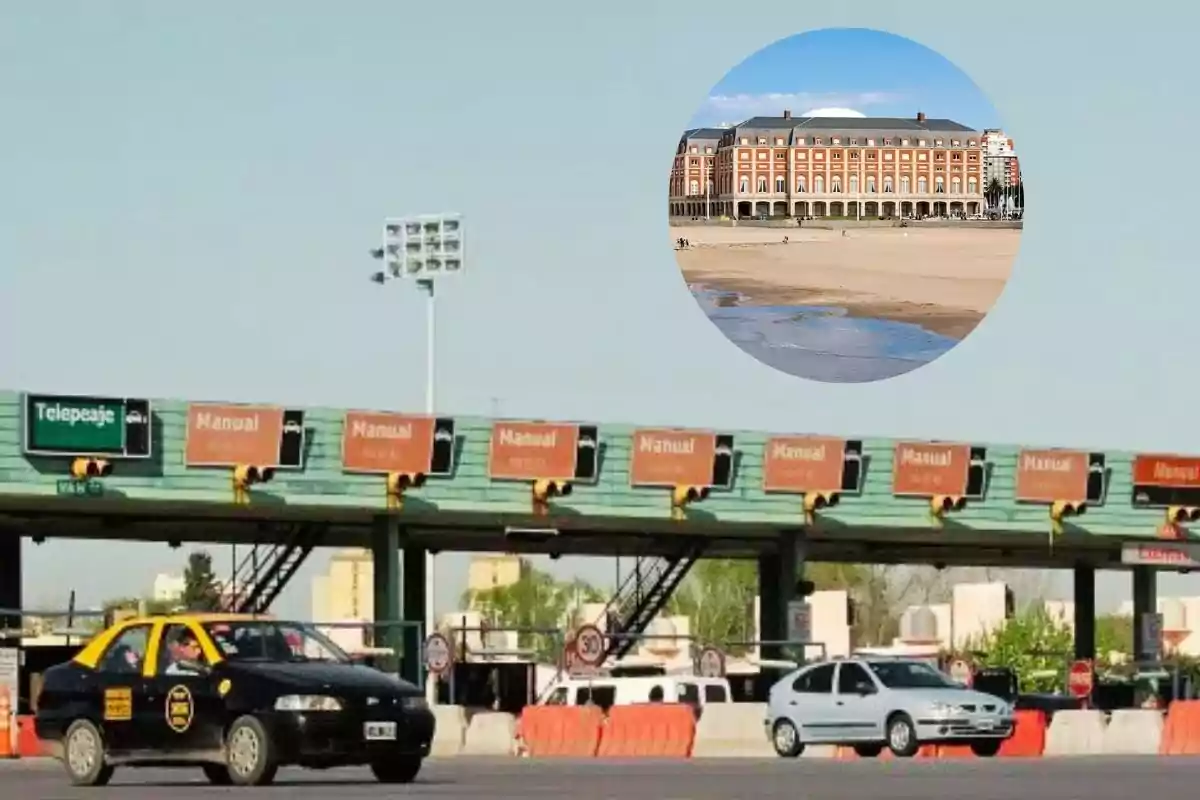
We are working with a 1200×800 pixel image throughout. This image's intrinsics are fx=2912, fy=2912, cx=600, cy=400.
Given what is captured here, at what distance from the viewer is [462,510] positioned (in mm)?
56750

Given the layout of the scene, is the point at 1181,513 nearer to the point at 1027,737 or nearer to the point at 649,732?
the point at 1027,737

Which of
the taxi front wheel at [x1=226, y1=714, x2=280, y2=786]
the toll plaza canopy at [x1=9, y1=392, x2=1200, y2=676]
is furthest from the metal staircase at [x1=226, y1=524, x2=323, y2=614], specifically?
the taxi front wheel at [x1=226, y1=714, x2=280, y2=786]

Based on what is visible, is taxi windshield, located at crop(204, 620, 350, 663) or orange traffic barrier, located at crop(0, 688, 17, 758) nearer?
taxi windshield, located at crop(204, 620, 350, 663)

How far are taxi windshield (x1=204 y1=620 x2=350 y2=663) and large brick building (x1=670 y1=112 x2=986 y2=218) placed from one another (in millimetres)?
31517

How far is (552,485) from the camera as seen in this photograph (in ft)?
187

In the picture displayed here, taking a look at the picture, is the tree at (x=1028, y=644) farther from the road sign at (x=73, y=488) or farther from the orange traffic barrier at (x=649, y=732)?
the orange traffic barrier at (x=649, y=732)

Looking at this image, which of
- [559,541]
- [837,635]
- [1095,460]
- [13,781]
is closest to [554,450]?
[559,541]

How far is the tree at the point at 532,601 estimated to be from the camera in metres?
141

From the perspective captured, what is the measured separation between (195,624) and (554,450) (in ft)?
104

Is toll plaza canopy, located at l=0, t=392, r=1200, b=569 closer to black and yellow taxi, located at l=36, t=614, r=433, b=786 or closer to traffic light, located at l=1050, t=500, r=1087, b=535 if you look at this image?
traffic light, located at l=1050, t=500, r=1087, b=535

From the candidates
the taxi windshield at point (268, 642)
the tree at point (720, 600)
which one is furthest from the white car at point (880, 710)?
the tree at point (720, 600)

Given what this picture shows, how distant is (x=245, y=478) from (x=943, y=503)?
16.4 meters

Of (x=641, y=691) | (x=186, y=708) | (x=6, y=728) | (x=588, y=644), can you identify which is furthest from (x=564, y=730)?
(x=186, y=708)

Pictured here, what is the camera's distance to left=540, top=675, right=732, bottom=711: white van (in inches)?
1817
